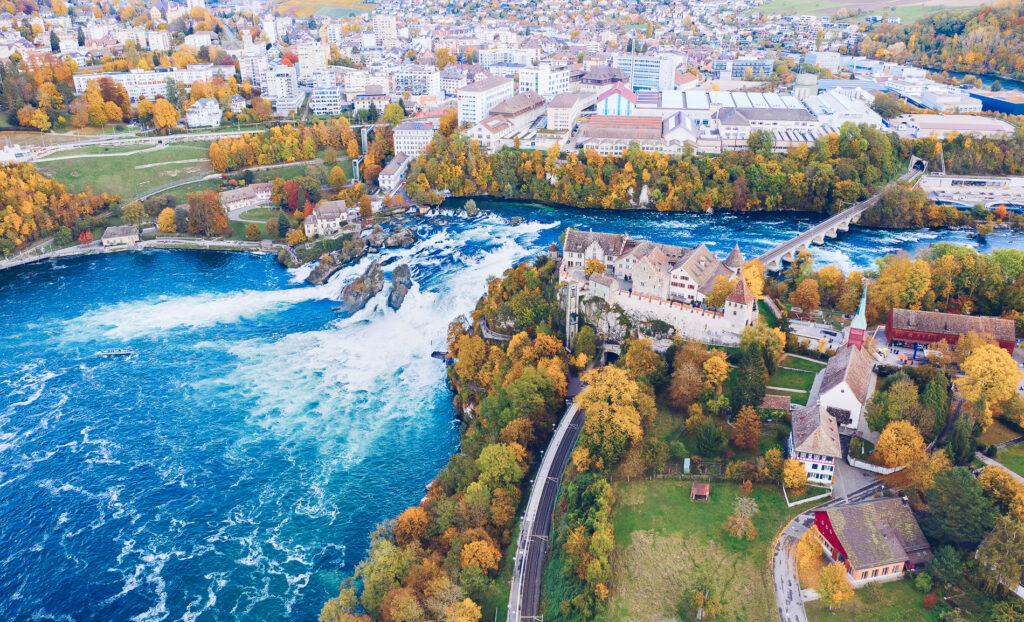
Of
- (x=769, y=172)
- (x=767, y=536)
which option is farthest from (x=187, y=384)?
(x=769, y=172)

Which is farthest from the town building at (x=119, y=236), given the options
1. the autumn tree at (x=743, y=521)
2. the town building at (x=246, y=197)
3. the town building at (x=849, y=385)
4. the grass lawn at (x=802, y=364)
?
the town building at (x=849, y=385)

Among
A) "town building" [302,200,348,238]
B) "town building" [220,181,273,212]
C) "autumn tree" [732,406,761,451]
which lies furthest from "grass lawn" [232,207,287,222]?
"autumn tree" [732,406,761,451]

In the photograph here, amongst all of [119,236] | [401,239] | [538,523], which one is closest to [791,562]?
[538,523]

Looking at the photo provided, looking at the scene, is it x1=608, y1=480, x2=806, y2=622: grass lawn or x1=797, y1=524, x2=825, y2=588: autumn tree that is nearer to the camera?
x1=608, y1=480, x2=806, y2=622: grass lawn

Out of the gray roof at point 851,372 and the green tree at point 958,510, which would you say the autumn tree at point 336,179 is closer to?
the gray roof at point 851,372

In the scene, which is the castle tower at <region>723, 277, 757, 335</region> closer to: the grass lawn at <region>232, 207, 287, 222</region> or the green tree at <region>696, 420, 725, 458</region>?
the green tree at <region>696, 420, 725, 458</region>
